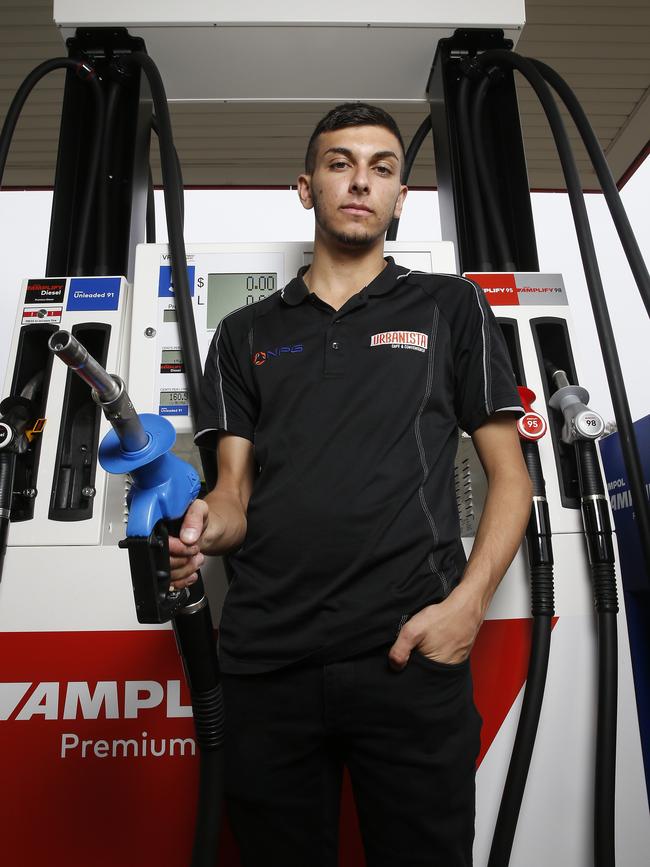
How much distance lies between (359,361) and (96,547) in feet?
2.56

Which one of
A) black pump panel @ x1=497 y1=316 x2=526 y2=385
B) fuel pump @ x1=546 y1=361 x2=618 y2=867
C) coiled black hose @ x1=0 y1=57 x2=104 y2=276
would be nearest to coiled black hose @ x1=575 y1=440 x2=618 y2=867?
fuel pump @ x1=546 y1=361 x2=618 y2=867

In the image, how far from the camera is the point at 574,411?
5.50ft

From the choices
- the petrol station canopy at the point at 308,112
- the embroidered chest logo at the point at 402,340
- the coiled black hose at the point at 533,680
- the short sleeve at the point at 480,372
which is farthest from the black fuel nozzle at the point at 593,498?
the petrol station canopy at the point at 308,112

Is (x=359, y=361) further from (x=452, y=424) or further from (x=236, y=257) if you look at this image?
(x=236, y=257)

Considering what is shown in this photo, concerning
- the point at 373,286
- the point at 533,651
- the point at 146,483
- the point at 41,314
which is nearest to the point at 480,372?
the point at 373,286

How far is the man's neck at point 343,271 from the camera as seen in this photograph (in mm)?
1616

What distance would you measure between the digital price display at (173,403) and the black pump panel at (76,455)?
0.17 m

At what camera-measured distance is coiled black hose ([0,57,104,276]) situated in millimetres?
2035

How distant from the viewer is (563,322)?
6.21 feet

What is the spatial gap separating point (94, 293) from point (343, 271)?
754 mm

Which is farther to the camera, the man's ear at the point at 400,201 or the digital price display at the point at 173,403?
the digital price display at the point at 173,403

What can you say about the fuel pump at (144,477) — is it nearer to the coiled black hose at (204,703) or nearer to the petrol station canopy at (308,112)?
the coiled black hose at (204,703)

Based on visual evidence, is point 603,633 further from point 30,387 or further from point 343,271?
point 30,387

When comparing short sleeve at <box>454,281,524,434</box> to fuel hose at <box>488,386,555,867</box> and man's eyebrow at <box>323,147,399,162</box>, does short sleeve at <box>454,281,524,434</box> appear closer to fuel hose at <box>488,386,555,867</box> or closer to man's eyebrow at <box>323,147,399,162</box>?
fuel hose at <box>488,386,555,867</box>
